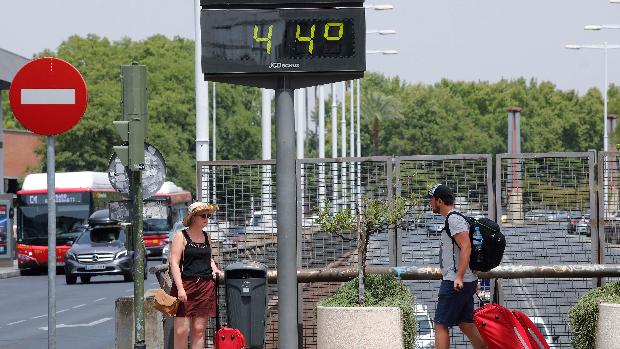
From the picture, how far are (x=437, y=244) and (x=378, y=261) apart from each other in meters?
0.62

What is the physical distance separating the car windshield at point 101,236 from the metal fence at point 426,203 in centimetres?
3120

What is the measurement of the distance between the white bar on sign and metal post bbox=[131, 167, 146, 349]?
2622mm

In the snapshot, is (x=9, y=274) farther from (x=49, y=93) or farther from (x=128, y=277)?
(x=49, y=93)

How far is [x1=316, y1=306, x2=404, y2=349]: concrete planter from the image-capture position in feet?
42.9

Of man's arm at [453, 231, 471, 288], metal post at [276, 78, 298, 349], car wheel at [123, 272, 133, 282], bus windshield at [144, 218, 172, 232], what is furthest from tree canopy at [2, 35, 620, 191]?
metal post at [276, 78, 298, 349]

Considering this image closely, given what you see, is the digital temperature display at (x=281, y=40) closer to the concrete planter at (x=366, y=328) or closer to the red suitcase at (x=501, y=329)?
the red suitcase at (x=501, y=329)

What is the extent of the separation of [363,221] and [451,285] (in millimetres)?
1201

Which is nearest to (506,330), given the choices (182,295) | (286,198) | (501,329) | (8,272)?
(501,329)

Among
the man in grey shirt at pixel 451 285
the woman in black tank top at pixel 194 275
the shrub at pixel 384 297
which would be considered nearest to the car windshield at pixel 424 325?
the shrub at pixel 384 297

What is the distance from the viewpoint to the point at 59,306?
110ft

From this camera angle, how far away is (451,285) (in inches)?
495

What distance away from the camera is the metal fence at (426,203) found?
14.5 m

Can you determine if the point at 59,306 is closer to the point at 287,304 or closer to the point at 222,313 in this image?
the point at 222,313

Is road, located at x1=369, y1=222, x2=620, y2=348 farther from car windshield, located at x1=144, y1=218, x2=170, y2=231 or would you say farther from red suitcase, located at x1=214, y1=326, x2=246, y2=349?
car windshield, located at x1=144, y1=218, x2=170, y2=231
